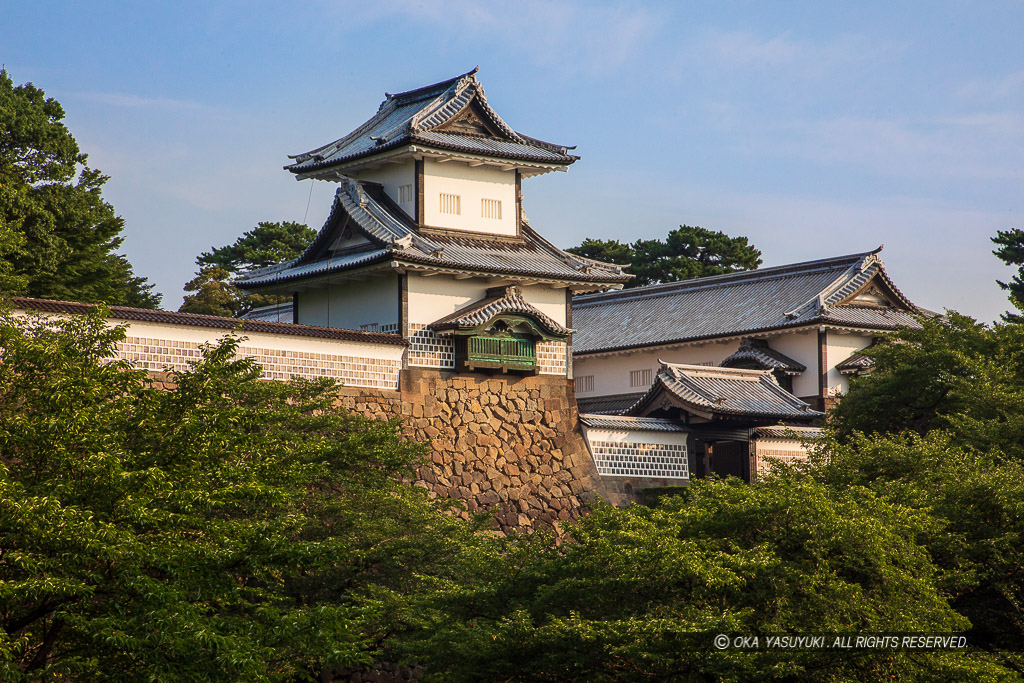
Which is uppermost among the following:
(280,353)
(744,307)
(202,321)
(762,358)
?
(744,307)

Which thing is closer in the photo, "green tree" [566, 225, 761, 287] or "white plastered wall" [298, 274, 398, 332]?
"white plastered wall" [298, 274, 398, 332]

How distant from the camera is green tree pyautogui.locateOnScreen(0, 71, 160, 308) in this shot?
2816 centimetres

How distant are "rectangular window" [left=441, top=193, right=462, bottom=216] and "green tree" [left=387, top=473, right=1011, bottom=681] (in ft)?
42.8

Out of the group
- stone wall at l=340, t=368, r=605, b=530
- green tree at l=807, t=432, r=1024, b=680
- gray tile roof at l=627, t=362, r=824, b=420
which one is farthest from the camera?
gray tile roof at l=627, t=362, r=824, b=420

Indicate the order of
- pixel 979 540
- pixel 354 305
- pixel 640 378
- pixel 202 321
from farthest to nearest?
pixel 640 378
pixel 354 305
pixel 202 321
pixel 979 540

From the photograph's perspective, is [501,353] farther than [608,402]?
No

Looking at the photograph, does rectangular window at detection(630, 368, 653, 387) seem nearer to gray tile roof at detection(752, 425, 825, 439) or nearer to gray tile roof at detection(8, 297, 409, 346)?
gray tile roof at detection(752, 425, 825, 439)

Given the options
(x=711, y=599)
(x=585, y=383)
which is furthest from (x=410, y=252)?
(x=585, y=383)

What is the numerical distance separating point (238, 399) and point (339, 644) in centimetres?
750

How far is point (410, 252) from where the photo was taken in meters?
25.4

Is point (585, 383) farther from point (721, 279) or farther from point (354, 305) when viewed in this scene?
point (354, 305)

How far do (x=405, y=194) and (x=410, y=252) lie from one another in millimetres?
2915

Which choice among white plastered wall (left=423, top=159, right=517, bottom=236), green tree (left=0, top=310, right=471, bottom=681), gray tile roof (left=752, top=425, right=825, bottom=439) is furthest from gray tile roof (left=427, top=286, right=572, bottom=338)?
green tree (left=0, top=310, right=471, bottom=681)

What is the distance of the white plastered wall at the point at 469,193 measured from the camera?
27.6 meters
